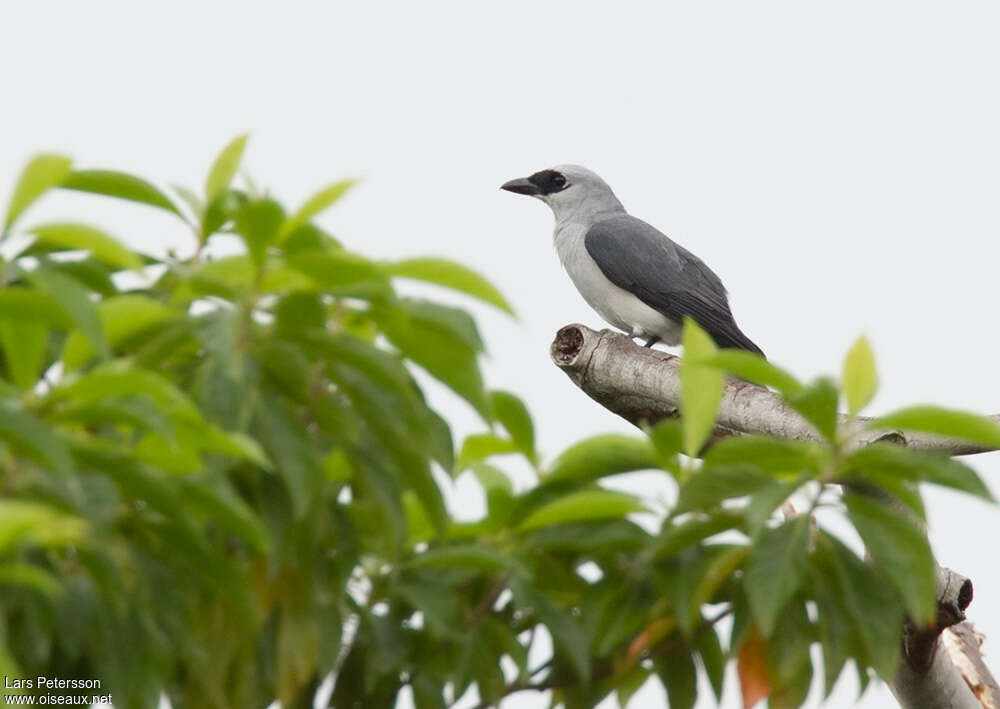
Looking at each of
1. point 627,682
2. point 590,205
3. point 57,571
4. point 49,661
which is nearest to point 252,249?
point 57,571

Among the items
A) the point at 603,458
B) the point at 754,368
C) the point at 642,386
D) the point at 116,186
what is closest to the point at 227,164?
the point at 116,186

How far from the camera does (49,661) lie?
218 cm

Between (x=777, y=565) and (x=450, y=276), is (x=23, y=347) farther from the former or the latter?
(x=777, y=565)

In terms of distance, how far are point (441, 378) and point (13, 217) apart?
701 millimetres

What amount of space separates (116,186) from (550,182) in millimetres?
10815

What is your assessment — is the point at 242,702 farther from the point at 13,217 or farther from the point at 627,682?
the point at 13,217

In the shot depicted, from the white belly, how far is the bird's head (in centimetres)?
71

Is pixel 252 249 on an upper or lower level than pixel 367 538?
upper

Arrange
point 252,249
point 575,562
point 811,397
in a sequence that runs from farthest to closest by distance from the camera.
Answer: point 575,562
point 811,397
point 252,249

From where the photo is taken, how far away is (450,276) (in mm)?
2100

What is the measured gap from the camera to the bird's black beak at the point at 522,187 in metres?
12.9

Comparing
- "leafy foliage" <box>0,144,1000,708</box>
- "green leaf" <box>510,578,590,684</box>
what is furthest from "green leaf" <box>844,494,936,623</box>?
"green leaf" <box>510,578,590,684</box>

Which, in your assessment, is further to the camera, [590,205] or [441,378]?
[590,205]

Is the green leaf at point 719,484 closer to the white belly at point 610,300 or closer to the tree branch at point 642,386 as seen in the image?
the tree branch at point 642,386
